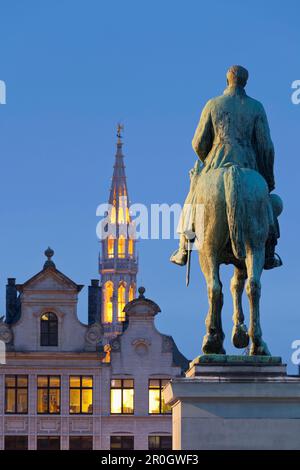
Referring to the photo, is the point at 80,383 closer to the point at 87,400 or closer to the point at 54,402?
the point at 87,400

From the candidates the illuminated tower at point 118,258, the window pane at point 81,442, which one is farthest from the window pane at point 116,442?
the illuminated tower at point 118,258

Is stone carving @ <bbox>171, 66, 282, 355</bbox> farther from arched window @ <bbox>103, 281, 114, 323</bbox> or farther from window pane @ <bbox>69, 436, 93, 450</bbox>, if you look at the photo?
arched window @ <bbox>103, 281, 114, 323</bbox>

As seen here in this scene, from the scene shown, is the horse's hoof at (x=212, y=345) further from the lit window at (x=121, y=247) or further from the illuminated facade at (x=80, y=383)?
the lit window at (x=121, y=247)

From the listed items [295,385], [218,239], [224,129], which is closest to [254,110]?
[224,129]

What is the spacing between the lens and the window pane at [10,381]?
61719mm

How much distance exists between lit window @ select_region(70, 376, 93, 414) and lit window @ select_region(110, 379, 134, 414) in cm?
90

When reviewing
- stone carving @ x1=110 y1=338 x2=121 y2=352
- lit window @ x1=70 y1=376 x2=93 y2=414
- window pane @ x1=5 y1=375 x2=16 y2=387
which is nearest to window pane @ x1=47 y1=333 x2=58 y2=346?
lit window @ x1=70 y1=376 x2=93 y2=414

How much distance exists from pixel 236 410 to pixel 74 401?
45.7 metres

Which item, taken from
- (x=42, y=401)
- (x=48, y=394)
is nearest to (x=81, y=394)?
(x=48, y=394)

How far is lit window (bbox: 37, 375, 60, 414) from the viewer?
202 feet

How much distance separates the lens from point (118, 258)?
161375mm

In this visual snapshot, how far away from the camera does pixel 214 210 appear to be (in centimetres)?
1725
